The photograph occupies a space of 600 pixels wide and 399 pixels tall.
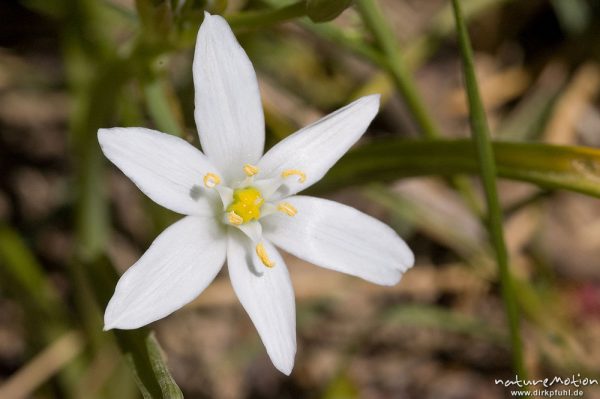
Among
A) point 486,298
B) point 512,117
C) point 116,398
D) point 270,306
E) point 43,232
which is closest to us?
point 270,306

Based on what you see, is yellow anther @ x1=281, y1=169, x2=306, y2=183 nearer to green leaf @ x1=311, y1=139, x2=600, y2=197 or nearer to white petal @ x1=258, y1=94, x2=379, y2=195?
white petal @ x1=258, y1=94, x2=379, y2=195

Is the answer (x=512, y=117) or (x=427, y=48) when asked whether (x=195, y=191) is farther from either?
(x=512, y=117)

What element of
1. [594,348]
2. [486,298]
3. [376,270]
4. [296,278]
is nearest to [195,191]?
[376,270]

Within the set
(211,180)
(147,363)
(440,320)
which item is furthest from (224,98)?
(440,320)

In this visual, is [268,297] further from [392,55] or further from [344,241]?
[392,55]

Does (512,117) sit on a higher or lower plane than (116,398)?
higher

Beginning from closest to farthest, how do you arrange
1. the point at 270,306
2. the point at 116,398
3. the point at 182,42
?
the point at 270,306 < the point at 182,42 < the point at 116,398

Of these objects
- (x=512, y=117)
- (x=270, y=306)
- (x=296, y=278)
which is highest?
(x=270, y=306)
